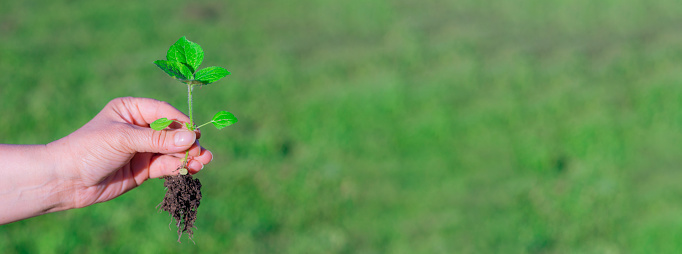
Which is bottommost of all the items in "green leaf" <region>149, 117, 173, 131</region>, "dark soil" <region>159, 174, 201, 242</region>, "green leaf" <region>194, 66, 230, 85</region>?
"dark soil" <region>159, 174, 201, 242</region>

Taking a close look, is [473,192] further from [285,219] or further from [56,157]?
[56,157]

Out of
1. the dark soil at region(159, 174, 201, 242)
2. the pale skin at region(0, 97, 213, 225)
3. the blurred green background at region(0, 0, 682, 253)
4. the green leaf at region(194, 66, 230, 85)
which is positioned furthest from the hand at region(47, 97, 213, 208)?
the blurred green background at region(0, 0, 682, 253)

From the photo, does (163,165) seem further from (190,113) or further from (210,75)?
(210,75)

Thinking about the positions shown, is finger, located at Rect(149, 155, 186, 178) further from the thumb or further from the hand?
the thumb

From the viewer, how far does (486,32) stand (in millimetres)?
9773

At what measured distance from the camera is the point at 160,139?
8.68 feet

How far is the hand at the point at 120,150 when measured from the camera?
2.66 metres

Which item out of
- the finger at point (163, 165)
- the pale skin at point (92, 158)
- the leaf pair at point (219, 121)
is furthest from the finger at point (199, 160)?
the leaf pair at point (219, 121)

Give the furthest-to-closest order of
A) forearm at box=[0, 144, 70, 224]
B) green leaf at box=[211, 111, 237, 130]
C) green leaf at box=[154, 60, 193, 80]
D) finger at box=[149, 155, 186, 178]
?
finger at box=[149, 155, 186, 178]
forearm at box=[0, 144, 70, 224]
green leaf at box=[211, 111, 237, 130]
green leaf at box=[154, 60, 193, 80]

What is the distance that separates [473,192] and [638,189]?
1.72m

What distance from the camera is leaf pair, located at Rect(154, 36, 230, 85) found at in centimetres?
252

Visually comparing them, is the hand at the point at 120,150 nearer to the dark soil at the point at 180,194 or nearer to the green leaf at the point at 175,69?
the dark soil at the point at 180,194

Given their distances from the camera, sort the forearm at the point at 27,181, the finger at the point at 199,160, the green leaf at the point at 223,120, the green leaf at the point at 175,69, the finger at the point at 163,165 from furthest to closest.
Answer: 1. the finger at the point at 163,165
2. the finger at the point at 199,160
3. the forearm at the point at 27,181
4. the green leaf at the point at 223,120
5. the green leaf at the point at 175,69

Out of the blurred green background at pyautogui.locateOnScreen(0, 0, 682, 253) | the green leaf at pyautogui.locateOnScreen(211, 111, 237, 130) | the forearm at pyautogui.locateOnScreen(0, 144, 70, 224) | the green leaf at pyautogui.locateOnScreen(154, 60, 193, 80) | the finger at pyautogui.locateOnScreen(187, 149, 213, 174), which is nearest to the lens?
the green leaf at pyautogui.locateOnScreen(154, 60, 193, 80)
